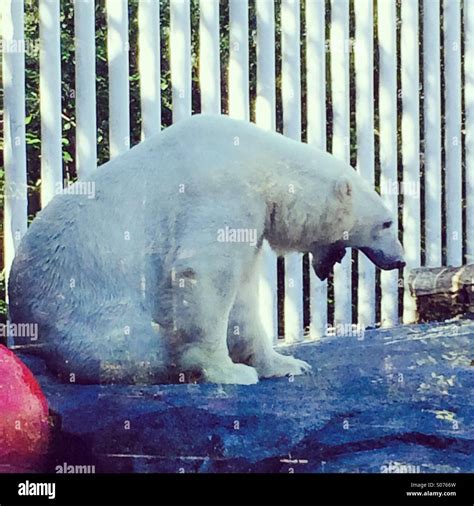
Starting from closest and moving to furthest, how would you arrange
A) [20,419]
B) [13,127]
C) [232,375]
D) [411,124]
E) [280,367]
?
[20,419] < [232,375] < [280,367] < [13,127] < [411,124]

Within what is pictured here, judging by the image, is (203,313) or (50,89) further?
(50,89)

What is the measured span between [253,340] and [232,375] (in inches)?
5.2

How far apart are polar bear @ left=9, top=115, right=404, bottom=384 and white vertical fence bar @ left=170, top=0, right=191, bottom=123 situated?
1.08ft

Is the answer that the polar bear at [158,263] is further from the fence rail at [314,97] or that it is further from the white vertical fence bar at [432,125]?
the white vertical fence bar at [432,125]

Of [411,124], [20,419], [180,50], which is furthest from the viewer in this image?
[411,124]

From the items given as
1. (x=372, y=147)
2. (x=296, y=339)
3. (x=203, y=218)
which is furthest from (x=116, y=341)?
(x=372, y=147)

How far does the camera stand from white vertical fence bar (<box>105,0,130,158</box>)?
2.85 metres

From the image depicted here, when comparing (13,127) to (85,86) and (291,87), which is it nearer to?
(85,86)

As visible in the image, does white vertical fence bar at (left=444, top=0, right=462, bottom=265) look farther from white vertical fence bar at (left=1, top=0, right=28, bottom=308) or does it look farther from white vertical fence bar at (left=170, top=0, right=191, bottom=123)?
white vertical fence bar at (left=1, top=0, right=28, bottom=308)

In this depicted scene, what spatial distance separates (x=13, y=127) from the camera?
2799 millimetres

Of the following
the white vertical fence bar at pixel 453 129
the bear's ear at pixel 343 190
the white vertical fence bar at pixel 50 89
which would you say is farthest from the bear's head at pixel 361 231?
the white vertical fence bar at pixel 50 89

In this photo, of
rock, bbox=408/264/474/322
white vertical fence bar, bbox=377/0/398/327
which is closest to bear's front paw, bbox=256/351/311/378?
rock, bbox=408/264/474/322

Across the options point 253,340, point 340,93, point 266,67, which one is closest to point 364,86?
point 340,93

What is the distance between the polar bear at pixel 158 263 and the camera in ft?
8.17
